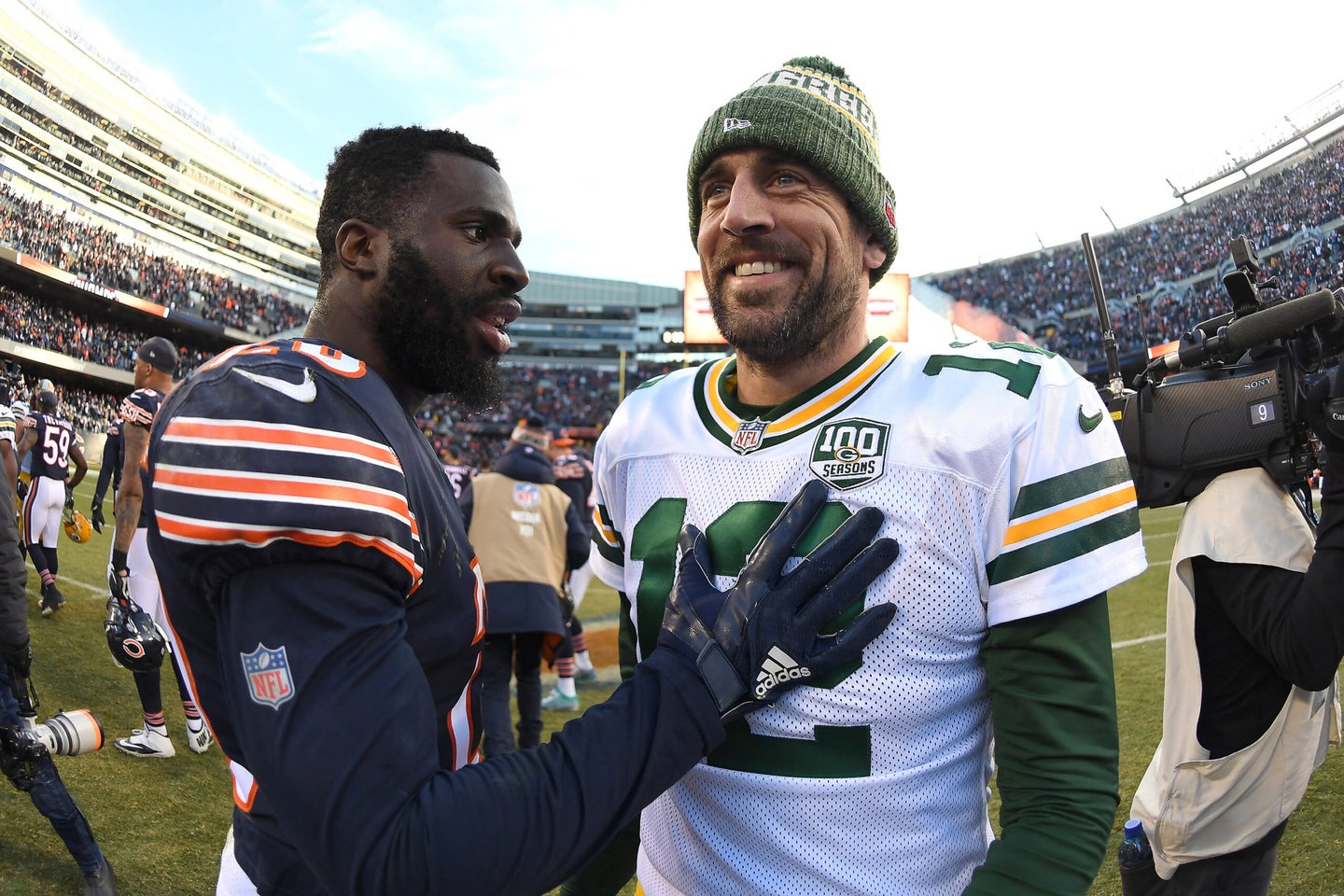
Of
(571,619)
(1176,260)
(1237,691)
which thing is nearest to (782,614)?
(1237,691)

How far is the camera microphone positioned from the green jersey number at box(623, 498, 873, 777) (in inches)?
61.5

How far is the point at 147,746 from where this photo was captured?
4.66 metres

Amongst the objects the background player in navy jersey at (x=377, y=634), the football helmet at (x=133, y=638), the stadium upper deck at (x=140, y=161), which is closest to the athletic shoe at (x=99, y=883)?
the football helmet at (x=133, y=638)

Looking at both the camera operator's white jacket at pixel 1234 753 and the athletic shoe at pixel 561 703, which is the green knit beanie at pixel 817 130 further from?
the athletic shoe at pixel 561 703

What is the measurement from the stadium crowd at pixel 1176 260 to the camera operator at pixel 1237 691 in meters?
29.1

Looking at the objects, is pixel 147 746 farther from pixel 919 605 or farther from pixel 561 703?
pixel 919 605

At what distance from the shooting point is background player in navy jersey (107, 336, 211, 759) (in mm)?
4684

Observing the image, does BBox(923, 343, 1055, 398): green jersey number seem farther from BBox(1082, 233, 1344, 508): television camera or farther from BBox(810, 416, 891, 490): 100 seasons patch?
BBox(1082, 233, 1344, 508): television camera

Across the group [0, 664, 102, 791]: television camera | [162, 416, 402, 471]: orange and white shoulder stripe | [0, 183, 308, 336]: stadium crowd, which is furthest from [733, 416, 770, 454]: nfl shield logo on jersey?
[0, 183, 308, 336]: stadium crowd

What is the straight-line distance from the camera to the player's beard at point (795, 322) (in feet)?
5.15

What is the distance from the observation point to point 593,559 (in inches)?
75.6

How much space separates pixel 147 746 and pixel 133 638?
88 centimetres

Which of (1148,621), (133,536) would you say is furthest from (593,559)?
(1148,621)

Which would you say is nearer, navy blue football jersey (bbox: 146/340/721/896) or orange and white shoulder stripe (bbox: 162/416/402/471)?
navy blue football jersey (bbox: 146/340/721/896)
